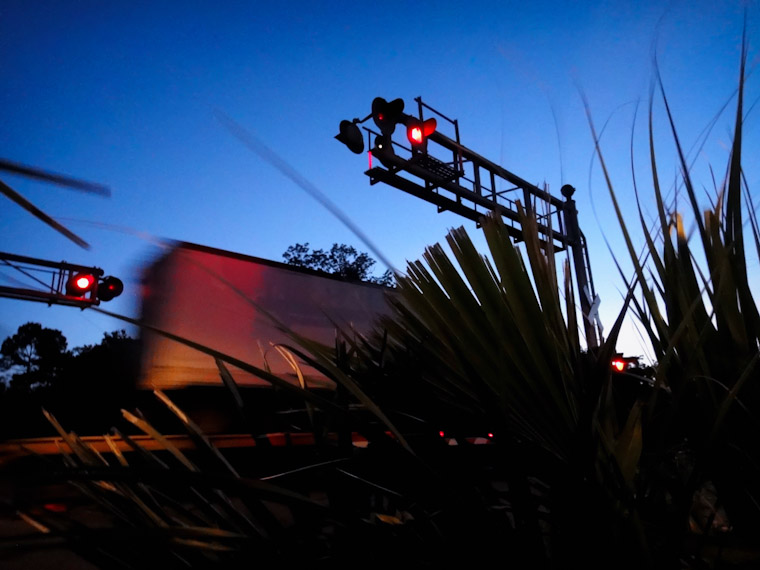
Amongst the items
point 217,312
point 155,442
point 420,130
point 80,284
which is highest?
point 420,130

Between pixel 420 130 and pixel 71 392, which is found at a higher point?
pixel 420 130

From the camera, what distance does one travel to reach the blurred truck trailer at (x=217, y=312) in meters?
4.57

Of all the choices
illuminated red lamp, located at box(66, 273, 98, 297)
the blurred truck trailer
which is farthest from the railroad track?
illuminated red lamp, located at box(66, 273, 98, 297)

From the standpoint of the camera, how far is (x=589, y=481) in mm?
476

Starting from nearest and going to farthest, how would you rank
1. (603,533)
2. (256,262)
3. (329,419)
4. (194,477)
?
(194,477) < (603,533) < (329,419) < (256,262)

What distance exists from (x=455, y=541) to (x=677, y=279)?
1.46 ft

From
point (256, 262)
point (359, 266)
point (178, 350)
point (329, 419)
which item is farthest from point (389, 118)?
point (359, 266)

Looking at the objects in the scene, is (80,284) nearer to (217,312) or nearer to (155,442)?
(217,312)

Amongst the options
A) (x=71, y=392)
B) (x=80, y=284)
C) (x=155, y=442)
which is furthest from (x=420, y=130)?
(x=71, y=392)

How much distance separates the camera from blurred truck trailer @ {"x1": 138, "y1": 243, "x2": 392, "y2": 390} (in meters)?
4.57

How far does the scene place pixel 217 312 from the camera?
488cm

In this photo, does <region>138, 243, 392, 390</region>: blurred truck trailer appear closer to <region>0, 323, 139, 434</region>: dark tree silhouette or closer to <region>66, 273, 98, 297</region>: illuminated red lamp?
<region>66, 273, 98, 297</region>: illuminated red lamp

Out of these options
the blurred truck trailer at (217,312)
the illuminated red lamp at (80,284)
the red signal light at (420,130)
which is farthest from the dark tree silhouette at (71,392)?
the red signal light at (420,130)

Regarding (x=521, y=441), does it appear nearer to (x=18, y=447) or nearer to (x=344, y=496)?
(x=344, y=496)
